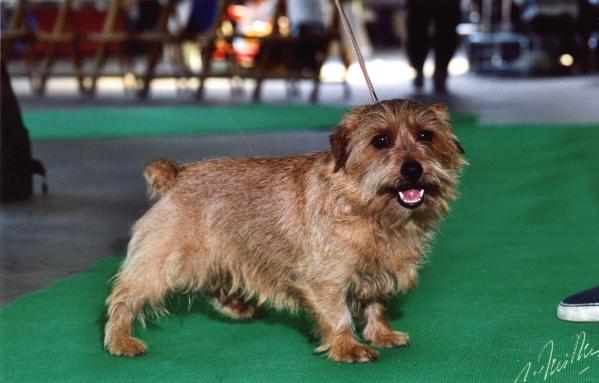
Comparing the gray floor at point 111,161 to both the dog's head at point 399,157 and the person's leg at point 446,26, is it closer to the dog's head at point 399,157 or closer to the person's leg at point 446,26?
the person's leg at point 446,26

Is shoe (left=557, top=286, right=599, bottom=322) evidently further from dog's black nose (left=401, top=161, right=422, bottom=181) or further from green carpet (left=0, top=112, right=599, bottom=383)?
dog's black nose (left=401, top=161, right=422, bottom=181)

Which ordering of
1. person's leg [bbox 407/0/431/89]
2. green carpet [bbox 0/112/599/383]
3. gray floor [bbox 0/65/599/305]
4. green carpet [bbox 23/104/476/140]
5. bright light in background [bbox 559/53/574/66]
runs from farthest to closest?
bright light in background [bbox 559/53/574/66] < person's leg [bbox 407/0/431/89] < green carpet [bbox 23/104/476/140] < gray floor [bbox 0/65/599/305] < green carpet [bbox 0/112/599/383]

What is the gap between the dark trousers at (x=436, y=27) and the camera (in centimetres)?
1293

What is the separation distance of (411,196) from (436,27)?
33.3 feet

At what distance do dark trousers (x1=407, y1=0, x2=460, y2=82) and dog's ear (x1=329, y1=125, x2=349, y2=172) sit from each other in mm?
9906

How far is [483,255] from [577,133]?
4326mm

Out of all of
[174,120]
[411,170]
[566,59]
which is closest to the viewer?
[411,170]

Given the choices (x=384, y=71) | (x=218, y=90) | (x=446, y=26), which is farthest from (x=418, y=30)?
(x=384, y=71)

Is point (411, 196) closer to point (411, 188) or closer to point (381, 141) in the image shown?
point (411, 188)

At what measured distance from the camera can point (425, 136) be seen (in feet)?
10.6

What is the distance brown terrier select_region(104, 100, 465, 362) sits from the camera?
3201 millimetres

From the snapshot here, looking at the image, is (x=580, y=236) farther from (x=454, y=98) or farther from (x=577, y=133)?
(x=454, y=98)

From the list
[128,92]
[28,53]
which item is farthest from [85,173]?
[28,53]
